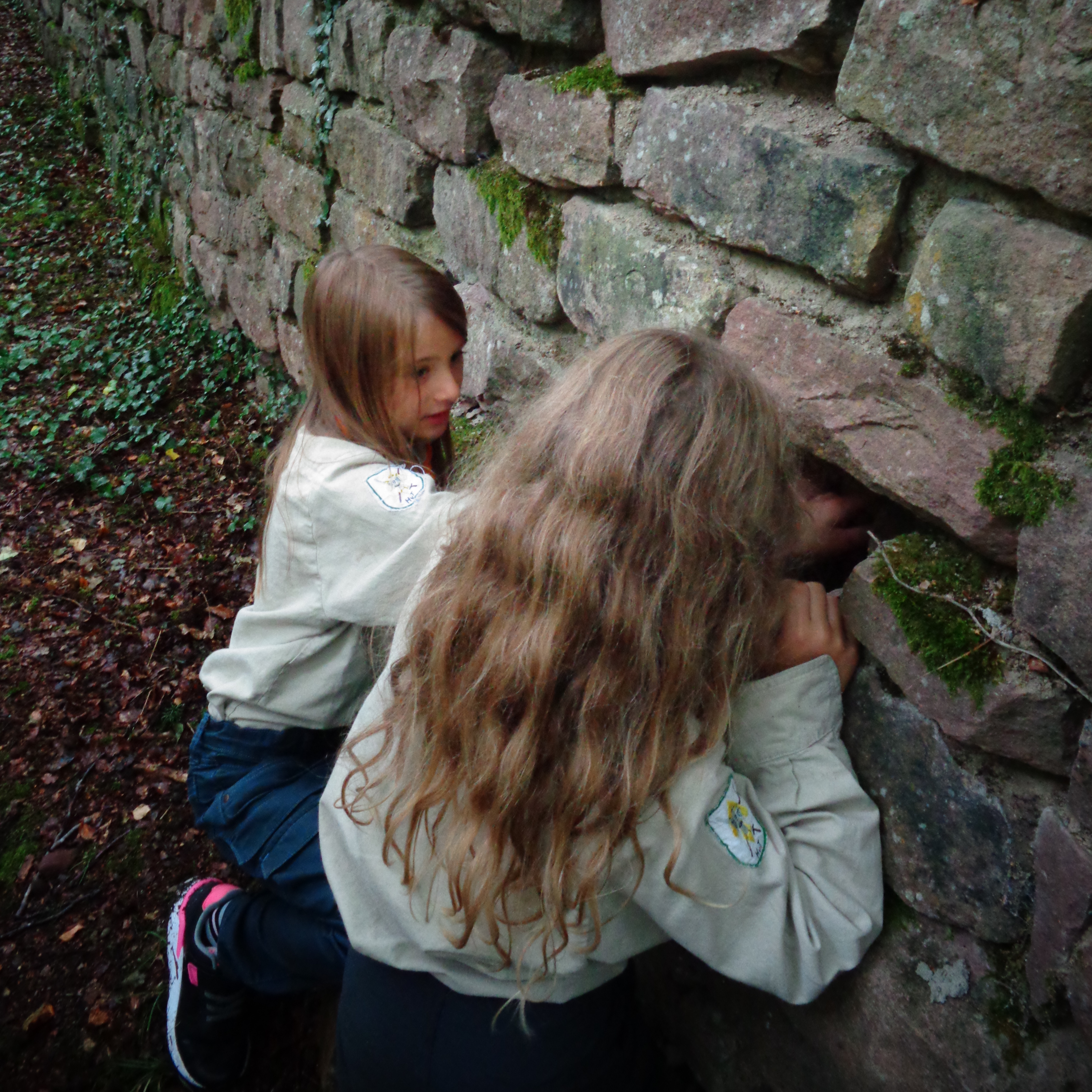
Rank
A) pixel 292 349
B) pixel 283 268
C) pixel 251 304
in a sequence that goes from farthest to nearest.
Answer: pixel 251 304 → pixel 292 349 → pixel 283 268

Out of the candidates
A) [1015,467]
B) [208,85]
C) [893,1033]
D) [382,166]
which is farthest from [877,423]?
[208,85]

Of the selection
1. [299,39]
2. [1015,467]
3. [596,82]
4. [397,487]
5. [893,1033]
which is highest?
[596,82]

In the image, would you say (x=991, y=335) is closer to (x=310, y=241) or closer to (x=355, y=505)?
(x=355, y=505)

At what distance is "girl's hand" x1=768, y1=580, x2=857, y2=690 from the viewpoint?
1267 mm

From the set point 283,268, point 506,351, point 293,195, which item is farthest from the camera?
point 283,268

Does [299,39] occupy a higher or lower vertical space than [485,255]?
higher

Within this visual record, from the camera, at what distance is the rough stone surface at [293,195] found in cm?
318

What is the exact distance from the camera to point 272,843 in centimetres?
184

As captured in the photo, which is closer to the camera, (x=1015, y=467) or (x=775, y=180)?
(x=1015, y=467)

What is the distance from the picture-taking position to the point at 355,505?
5.49ft

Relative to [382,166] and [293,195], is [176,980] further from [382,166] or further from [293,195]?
[293,195]

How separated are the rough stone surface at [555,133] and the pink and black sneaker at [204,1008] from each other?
5.94 ft

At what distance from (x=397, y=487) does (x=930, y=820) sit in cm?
106

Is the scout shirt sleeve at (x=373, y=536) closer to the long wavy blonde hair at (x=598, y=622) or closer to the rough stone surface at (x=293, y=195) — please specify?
the long wavy blonde hair at (x=598, y=622)
